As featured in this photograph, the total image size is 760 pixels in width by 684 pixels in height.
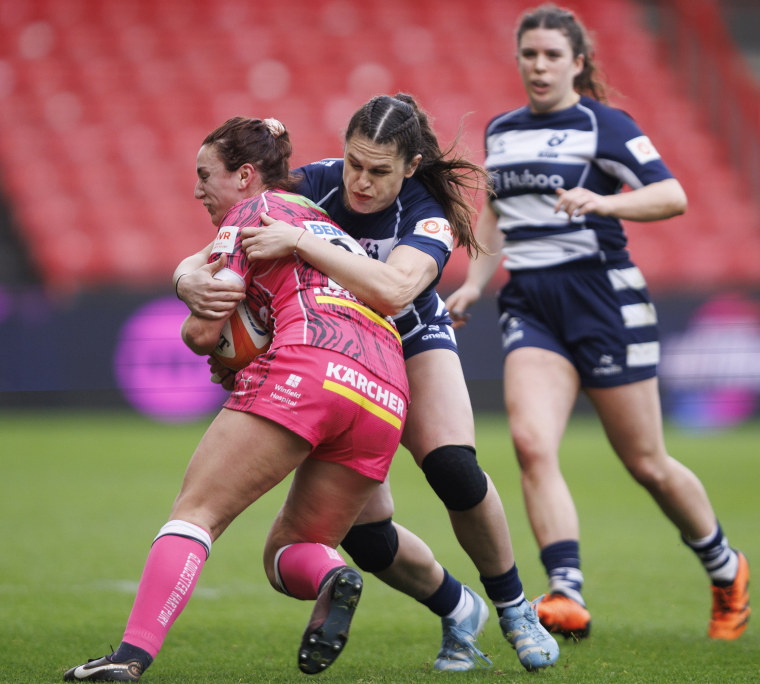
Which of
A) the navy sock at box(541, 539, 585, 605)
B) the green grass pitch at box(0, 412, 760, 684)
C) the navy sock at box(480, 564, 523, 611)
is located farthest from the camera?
the navy sock at box(541, 539, 585, 605)

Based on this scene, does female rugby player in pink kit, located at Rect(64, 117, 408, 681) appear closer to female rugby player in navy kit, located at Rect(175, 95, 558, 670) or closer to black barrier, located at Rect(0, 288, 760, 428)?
female rugby player in navy kit, located at Rect(175, 95, 558, 670)

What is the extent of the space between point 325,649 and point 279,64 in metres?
14.2

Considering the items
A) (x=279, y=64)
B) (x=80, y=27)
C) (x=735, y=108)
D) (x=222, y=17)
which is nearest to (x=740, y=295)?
(x=735, y=108)

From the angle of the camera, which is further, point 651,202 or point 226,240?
point 651,202

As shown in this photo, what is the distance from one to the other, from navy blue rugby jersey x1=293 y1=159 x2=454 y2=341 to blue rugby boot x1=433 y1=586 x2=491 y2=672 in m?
0.99

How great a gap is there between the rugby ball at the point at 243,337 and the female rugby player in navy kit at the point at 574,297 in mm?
1406

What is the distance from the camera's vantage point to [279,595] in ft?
16.8

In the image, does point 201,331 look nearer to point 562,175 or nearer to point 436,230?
point 436,230

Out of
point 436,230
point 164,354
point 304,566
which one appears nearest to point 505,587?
point 304,566

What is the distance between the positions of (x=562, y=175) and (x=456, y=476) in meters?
1.72

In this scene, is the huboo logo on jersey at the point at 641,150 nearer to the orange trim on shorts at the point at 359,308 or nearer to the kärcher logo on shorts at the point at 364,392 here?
the orange trim on shorts at the point at 359,308

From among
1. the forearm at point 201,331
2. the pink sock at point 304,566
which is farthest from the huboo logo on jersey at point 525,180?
the pink sock at point 304,566

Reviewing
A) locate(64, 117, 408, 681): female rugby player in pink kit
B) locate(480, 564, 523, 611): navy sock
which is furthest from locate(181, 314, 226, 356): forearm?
locate(480, 564, 523, 611): navy sock

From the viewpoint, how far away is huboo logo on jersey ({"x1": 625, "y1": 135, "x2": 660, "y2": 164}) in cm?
446
